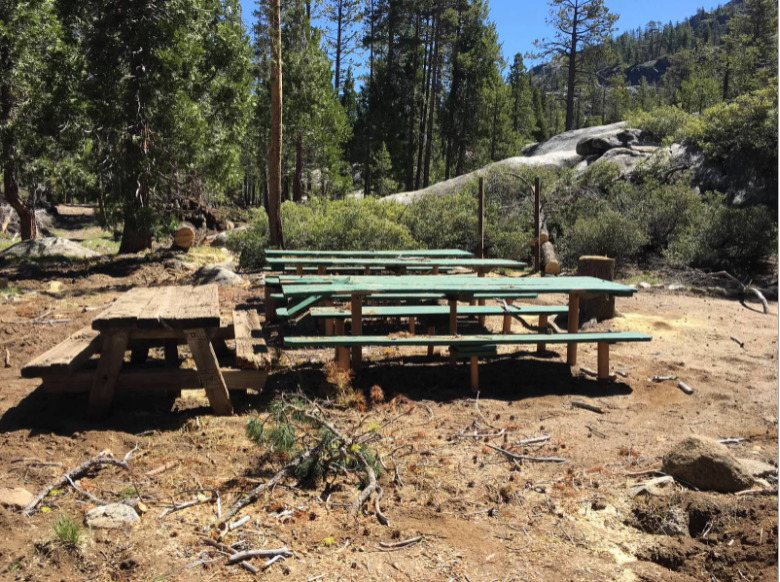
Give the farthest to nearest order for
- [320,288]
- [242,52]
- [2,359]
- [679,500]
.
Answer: [242,52], [2,359], [320,288], [679,500]

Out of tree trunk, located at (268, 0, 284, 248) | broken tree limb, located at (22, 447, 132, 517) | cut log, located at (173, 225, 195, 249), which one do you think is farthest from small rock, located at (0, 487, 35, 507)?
cut log, located at (173, 225, 195, 249)

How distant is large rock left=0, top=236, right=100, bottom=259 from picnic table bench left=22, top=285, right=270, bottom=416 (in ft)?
34.9

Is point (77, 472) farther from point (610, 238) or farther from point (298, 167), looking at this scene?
point (298, 167)

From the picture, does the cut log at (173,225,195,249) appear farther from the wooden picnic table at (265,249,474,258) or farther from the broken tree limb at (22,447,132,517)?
the broken tree limb at (22,447,132,517)

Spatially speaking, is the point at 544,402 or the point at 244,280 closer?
the point at 544,402

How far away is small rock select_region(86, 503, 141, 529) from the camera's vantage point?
2998 millimetres

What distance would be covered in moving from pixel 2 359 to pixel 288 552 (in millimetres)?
4642

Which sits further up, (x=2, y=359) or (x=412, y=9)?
(x=412, y=9)

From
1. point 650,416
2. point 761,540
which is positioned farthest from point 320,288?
point 761,540

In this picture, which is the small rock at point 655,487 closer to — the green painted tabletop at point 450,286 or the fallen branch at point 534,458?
the fallen branch at point 534,458

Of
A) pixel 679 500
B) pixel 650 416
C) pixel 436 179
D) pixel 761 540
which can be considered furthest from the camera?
pixel 436 179

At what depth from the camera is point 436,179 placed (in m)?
37.6

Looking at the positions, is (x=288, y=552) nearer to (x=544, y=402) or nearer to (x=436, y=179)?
(x=544, y=402)

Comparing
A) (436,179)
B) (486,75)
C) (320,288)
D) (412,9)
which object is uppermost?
(412,9)
